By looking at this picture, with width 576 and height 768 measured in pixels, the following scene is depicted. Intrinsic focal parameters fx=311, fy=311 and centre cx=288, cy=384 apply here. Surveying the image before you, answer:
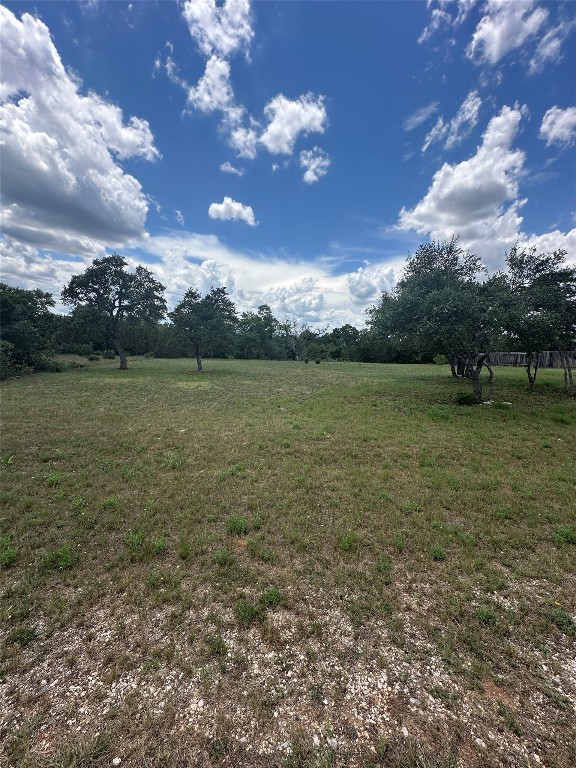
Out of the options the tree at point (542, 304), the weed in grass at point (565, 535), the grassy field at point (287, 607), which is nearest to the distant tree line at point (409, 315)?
the tree at point (542, 304)

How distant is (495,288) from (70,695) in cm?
1756

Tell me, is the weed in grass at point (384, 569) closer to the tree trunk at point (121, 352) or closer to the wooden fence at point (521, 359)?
the tree trunk at point (121, 352)

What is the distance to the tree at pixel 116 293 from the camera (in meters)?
27.2

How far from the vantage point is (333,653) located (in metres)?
3.14

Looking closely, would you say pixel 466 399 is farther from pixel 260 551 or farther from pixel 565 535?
pixel 260 551

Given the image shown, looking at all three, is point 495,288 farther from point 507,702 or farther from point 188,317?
point 188,317

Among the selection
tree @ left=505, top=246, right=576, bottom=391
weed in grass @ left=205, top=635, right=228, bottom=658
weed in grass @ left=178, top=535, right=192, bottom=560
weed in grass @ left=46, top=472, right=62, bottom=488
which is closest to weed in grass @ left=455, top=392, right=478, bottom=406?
tree @ left=505, top=246, right=576, bottom=391

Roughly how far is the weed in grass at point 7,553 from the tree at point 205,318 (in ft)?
76.7


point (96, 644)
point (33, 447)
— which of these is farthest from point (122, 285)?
point (96, 644)

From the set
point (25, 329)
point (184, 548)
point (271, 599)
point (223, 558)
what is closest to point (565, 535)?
point (271, 599)

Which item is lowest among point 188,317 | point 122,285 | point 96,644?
point 96,644

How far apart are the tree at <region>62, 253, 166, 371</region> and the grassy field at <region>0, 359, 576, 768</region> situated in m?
23.5

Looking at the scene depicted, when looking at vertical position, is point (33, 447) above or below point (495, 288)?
below

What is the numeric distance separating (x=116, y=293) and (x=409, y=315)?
25.9 m
